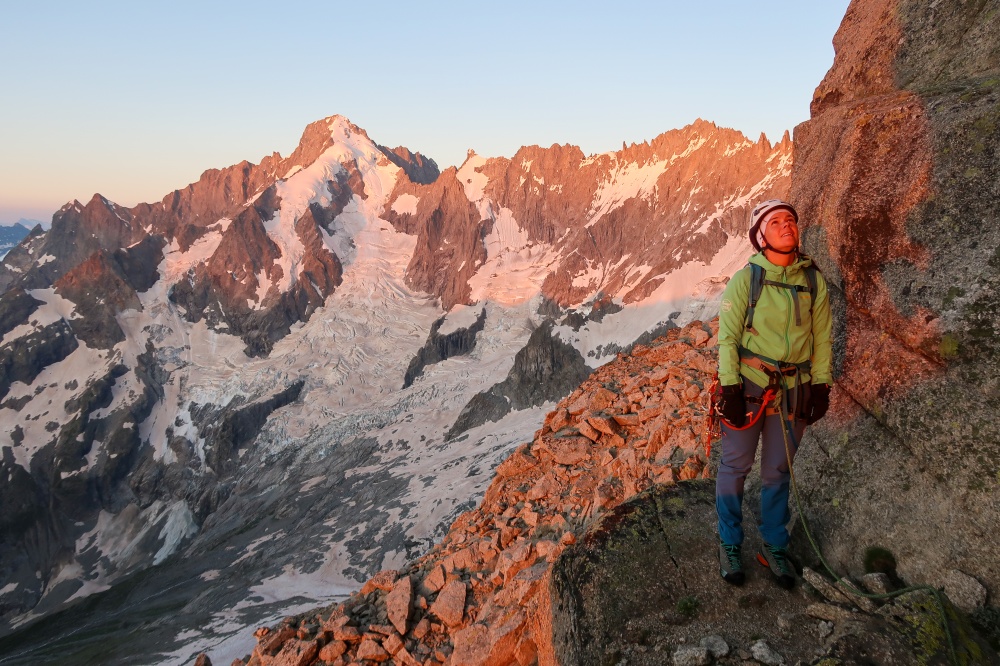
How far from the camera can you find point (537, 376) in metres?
106

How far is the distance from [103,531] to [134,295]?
7095 centimetres

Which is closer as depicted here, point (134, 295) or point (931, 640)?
point (931, 640)

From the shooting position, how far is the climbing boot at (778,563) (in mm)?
5918

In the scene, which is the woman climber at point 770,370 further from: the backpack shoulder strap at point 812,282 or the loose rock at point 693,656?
the loose rock at point 693,656

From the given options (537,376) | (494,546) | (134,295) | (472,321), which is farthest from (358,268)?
(494,546)

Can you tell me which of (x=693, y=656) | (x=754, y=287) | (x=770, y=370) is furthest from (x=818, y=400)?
(x=693, y=656)

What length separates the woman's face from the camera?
18.7ft

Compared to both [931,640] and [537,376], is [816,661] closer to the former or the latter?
[931,640]

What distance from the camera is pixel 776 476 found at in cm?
620

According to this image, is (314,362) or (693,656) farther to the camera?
(314,362)

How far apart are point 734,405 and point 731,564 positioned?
5.88 feet

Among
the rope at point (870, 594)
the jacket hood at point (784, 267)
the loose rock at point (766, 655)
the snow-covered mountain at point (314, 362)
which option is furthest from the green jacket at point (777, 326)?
the snow-covered mountain at point (314, 362)

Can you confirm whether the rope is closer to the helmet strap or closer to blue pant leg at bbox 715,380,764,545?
blue pant leg at bbox 715,380,764,545

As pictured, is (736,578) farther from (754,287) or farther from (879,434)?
(754,287)
